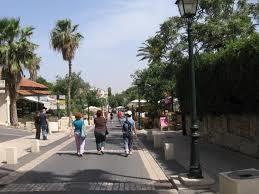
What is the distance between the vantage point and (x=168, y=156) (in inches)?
741

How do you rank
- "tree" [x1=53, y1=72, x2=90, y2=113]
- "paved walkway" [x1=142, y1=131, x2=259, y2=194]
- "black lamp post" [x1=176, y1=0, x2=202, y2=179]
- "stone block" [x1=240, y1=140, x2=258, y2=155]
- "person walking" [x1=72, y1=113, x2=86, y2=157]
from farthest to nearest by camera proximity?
"tree" [x1=53, y1=72, x2=90, y2=113], "person walking" [x1=72, y1=113, x2=86, y2=157], "stone block" [x1=240, y1=140, x2=258, y2=155], "paved walkway" [x1=142, y1=131, x2=259, y2=194], "black lamp post" [x1=176, y1=0, x2=202, y2=179]

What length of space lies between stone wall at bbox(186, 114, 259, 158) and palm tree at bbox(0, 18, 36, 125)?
2321 centimetres

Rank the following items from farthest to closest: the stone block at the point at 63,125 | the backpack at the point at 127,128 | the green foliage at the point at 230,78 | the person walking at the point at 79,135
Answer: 1. the stone block at the point at 63,125
2. the backpack at the point at 127,128
3. the person walking at the point at 79,135
4. the green foliage at the point at 230,78

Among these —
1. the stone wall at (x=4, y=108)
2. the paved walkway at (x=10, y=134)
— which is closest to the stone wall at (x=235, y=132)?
the paved walkway at (x=10, y=134)

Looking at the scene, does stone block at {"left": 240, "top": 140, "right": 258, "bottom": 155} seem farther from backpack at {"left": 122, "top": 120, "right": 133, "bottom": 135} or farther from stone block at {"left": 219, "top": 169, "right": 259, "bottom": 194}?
stone block at {"left": 219, "top": 169, "right": 259, "bottom": 194}

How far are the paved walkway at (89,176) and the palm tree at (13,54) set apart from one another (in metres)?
27.4

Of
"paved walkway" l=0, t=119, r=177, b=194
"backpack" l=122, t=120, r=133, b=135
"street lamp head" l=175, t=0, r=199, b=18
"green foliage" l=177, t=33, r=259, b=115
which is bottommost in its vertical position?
"paved walkway" l=0, t=119, r=177, b=194

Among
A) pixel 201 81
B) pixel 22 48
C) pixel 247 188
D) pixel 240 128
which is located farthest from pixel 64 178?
pixel 22 48

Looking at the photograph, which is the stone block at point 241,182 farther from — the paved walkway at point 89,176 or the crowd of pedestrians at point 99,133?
the crowd of pedestrians at point 99,133

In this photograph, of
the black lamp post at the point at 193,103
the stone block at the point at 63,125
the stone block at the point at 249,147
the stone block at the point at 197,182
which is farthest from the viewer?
the stone block at the point at 63,125

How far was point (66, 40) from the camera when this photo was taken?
59656 millimetres

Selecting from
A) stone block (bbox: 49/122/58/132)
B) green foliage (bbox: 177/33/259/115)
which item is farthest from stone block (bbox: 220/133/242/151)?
stone block (bbox: 49/122/58/132)

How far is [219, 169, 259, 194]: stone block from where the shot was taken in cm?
876

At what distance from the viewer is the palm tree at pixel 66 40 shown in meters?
59.5
